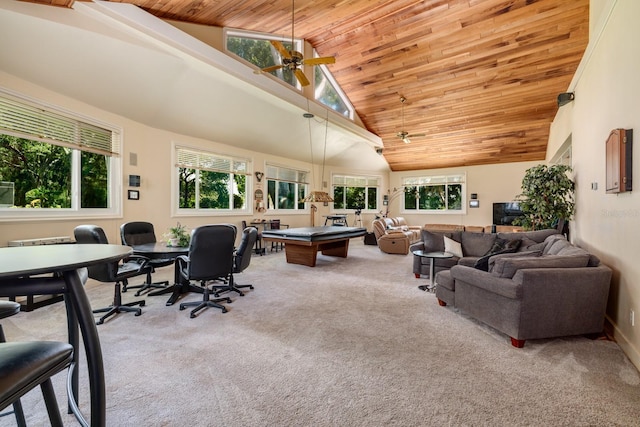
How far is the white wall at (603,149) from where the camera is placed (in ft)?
7.82

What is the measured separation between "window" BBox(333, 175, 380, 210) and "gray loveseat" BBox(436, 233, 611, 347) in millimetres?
8333

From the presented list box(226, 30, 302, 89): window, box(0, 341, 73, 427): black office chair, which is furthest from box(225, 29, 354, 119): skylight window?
box(0, 341, 73, 427): black office chair

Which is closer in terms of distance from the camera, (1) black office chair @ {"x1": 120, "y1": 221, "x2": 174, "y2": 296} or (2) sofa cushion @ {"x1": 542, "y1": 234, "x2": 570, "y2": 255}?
(2) sofa cushion @ {"x1": 542, "y1": 234, "x2": 570, "y2": 255}

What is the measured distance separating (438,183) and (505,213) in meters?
2.47

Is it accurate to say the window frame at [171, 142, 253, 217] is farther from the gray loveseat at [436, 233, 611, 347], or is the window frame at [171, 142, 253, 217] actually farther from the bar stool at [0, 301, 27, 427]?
the gray loveseat at [436, 233, 611, 347]

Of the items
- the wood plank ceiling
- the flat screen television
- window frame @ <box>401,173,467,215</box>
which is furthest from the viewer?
window frame @ <box>401,173,467,215</box>

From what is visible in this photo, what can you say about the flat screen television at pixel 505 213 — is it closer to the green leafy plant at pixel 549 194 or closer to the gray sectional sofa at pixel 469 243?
the green leafy plant at pixel 549 194

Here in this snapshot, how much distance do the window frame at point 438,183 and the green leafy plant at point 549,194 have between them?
18.5 feet

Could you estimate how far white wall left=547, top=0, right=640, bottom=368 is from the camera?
2.38 metres

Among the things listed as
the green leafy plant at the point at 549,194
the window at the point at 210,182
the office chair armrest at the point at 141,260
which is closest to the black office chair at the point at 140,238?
the office chair armrest at the point at 141,260

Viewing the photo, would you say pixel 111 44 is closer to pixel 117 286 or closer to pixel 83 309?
pixel 117 286

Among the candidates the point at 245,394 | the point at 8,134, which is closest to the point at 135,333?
the point at 245,394

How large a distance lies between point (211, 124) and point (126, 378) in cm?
533

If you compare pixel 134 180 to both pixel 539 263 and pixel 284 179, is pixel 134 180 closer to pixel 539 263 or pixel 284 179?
pixel 284 179
